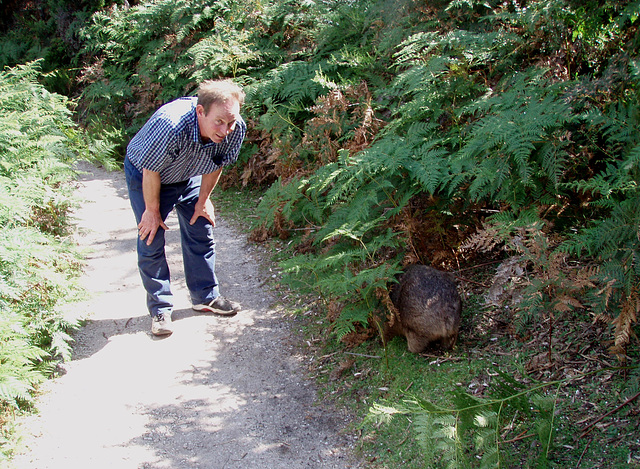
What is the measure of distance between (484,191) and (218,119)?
2114mm

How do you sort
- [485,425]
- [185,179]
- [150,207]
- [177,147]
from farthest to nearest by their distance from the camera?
[185,179], [150,207], [177,147], [485,425]

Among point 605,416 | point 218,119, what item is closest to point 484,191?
point 605,416

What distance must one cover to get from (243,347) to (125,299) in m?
1.56

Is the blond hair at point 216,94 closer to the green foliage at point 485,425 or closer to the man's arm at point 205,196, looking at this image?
the man's arm at point 205,196

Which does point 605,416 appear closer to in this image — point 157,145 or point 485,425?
point 485,425

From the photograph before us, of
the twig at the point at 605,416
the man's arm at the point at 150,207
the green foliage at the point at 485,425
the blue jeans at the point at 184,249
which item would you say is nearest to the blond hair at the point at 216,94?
the man's arm at the point at 150,207

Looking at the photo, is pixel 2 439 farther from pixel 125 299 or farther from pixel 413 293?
pixel 413 293

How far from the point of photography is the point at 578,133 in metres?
4.12

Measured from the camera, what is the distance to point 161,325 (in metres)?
4.76

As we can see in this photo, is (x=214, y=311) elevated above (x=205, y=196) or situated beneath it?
situated beneath

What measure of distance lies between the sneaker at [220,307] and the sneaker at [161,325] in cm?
39

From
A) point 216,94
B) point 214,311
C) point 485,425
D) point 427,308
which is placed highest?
point 216,94

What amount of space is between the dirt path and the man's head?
186 centimetres

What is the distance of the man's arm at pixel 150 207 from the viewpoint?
4255 millimetres
